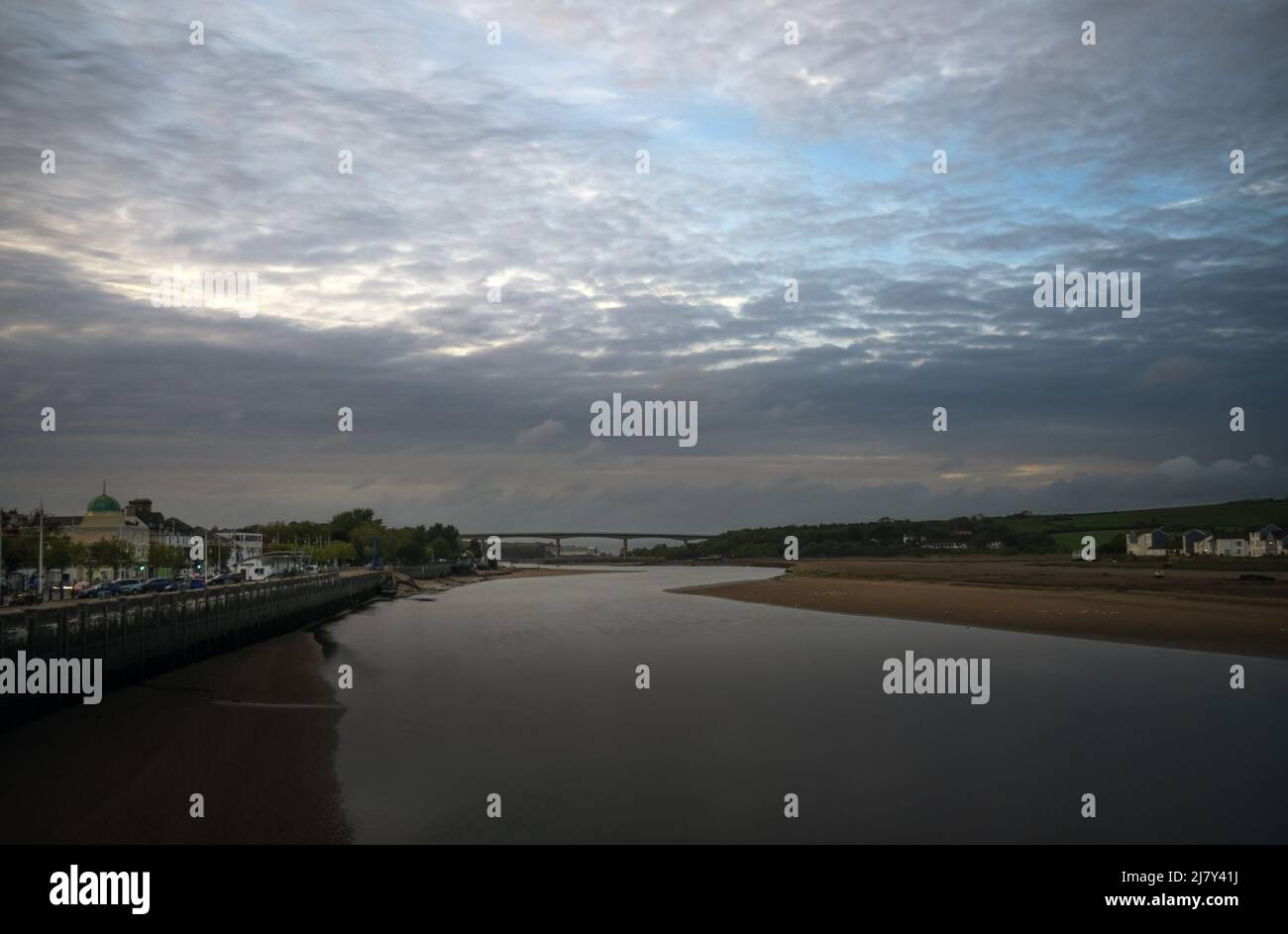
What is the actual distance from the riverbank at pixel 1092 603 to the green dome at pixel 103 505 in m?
82.2

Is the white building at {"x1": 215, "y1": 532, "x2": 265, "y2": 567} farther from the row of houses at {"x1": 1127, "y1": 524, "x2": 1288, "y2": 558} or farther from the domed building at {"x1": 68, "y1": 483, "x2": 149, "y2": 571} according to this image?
the row of houses at {"x1": 1127, "y1": 524, "x2": 1288, "y2": 558}

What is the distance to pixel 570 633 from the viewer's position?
43.4m

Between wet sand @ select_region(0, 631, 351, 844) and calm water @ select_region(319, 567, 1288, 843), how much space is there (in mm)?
823

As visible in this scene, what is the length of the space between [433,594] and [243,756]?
253 ft

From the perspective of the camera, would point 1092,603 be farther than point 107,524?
No

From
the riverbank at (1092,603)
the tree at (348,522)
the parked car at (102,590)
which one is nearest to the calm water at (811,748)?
the riverbank at (1092,603)

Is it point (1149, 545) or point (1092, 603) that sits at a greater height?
point (1092, 603)

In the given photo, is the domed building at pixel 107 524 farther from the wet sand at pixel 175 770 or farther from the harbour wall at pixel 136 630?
the wet sand at pixel 175 770

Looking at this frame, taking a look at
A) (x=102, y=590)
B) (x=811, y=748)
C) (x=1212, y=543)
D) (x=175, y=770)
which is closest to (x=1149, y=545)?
(x=1212, y=543)

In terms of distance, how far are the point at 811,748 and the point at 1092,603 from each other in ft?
114

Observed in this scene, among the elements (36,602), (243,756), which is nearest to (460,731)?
(243,756)

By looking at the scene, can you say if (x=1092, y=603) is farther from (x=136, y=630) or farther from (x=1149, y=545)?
(x=1149, y=545)

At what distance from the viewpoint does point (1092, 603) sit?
47.5 meters
